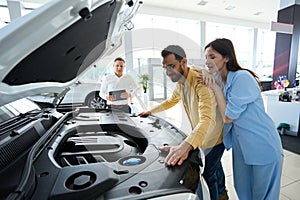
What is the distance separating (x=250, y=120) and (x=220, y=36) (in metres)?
0.69

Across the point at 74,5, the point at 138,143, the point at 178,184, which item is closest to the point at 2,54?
the point at 74,5

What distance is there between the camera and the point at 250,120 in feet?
3.94

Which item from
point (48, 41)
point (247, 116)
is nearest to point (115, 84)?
point (247, 116)

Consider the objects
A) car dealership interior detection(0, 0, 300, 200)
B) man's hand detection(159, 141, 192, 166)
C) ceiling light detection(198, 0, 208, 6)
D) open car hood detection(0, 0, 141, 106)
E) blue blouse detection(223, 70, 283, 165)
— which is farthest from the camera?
ceiling light detection(198, 0, 208, 6)

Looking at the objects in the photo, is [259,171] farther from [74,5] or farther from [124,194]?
[74,5]

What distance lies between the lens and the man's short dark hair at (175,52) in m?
1.16

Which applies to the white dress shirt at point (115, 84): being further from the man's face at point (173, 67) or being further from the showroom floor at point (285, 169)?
the man's face at point (173, 67)

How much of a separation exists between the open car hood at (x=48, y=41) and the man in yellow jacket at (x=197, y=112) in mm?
489

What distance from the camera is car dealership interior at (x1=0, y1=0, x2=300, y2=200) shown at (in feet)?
4.37

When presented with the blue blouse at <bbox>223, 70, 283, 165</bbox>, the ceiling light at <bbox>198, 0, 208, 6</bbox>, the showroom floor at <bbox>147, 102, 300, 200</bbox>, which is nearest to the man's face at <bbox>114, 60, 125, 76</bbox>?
the showroom floor at <bbox>147, 102, 300, 200</bbox>

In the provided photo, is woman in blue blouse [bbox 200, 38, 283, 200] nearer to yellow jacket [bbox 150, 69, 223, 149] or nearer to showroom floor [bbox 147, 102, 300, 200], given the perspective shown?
yellow jacket [bbox 150, 69, 223, 149]

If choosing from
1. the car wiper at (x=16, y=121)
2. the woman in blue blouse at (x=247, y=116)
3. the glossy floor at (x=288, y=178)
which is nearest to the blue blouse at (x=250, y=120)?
the woman in blue blouse at (x=247, y=116)

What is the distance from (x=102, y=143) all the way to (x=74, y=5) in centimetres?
78

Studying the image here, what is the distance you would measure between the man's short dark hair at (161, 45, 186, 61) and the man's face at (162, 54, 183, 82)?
2cm
